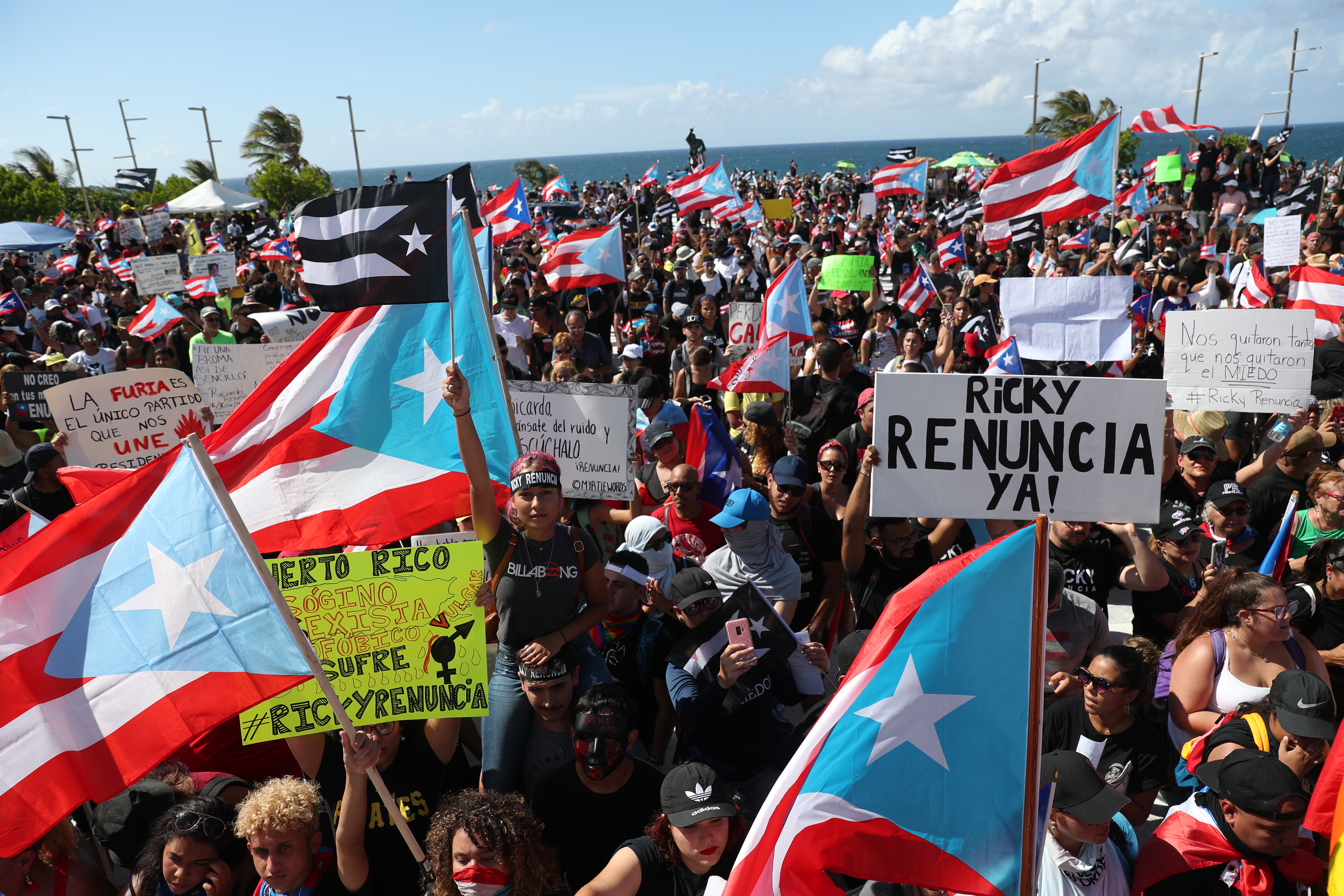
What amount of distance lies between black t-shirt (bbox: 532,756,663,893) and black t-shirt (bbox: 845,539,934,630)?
1.70 meters

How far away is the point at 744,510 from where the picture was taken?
503 centimetres

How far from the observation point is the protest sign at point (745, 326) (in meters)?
10.4

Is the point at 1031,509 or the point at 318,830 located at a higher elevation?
the point at 1031,509

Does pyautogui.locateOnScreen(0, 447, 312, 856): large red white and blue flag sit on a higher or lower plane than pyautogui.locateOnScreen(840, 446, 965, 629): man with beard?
higher

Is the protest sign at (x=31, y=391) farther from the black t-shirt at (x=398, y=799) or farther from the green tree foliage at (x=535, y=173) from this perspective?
the green tree foliage at (x=535, y=173)

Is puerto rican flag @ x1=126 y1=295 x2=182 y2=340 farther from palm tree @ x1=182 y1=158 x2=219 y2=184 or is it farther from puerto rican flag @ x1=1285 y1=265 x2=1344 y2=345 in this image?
palm tree @ x1=182 y1=158 x2=219 y2=184

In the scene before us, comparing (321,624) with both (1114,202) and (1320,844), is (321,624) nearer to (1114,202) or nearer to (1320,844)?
(1320,844)

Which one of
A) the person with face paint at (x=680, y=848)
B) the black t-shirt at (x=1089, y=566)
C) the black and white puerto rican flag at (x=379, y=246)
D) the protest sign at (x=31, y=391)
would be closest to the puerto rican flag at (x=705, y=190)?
the protest sign at (x=31, y=391)

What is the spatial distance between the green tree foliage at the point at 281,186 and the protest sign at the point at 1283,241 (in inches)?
1524

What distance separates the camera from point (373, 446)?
493 centimetres

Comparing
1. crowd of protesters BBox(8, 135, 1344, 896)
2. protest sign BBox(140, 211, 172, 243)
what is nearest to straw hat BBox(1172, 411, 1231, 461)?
crowd of protesters BBox(8, 135, 1344, 896)

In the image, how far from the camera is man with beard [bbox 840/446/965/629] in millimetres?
4980

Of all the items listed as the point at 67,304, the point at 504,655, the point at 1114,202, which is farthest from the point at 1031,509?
the point at 67,304

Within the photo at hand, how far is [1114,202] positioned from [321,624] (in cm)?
827
